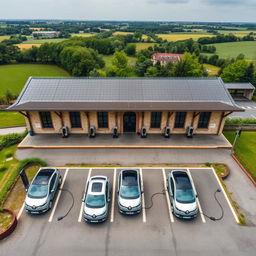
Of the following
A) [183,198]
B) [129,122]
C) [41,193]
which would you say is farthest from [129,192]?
[129,122]

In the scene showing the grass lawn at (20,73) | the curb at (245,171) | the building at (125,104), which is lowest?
the grass lawn at (20,73)

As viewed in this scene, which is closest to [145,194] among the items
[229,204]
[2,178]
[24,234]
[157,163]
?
[157,163]

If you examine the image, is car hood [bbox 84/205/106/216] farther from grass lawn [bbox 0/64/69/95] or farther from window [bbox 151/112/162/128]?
grass lawn [bbox 0/64/69/95]

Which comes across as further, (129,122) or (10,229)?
(129,122)

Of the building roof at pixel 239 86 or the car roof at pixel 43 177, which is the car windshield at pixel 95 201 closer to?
the car roof at pixel 43 177

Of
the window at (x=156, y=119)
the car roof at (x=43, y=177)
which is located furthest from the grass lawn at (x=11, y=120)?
the window at (x=156, y=119)

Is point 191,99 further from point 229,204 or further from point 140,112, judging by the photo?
point 229,204

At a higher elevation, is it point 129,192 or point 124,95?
point 124,95

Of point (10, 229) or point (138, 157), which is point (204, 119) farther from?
point (10, 229)
